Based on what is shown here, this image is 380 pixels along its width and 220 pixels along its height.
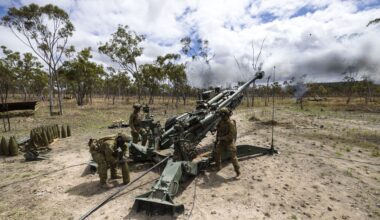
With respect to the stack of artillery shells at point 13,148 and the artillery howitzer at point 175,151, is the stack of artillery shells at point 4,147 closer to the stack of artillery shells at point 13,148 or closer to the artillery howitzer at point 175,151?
the stack of artillery shells at point 13,148

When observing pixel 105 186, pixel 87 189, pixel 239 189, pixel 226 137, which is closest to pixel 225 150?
pixel 226 137

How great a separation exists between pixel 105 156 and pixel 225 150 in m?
2.87

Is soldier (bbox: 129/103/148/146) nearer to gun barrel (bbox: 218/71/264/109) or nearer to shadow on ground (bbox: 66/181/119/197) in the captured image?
shadow on ground (bbox: 66/181/119/197)

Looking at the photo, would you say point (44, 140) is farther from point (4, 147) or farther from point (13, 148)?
point (4, 147)

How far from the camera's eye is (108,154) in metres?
5.44

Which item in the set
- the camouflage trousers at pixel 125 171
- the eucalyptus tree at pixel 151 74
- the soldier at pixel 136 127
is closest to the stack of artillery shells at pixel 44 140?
the soldier at pixel 136 127

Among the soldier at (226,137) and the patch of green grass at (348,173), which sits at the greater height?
the soldier at (226,137)

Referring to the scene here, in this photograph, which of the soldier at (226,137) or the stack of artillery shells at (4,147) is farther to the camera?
the stack of artillery shells at (4,147)

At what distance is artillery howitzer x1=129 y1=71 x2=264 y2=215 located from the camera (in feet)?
13.6

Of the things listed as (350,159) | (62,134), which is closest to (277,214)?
(350,159)

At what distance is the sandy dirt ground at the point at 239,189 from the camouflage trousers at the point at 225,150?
232 millimetres

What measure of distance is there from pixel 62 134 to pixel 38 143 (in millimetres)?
2326

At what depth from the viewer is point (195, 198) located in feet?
15.9

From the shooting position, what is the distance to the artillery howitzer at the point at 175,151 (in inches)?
164
